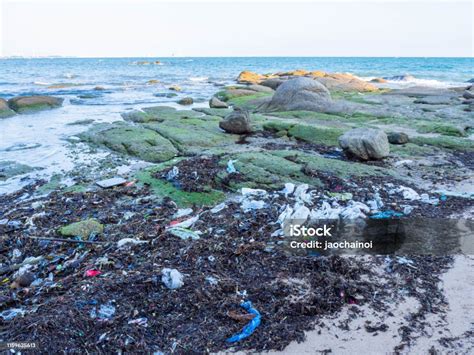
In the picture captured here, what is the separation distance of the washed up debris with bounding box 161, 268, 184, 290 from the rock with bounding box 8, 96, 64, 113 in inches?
725

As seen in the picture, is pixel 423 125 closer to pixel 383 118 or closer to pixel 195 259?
pixel 383 118

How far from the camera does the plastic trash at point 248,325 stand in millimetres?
3771

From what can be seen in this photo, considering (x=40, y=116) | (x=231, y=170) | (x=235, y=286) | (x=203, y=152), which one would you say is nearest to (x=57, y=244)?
(x=235, y=286)

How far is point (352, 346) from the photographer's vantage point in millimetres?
3695

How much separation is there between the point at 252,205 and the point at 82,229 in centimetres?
271

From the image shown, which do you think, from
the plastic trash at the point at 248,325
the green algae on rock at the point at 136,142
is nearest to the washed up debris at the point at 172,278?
the plastic trash at the point at 248,325

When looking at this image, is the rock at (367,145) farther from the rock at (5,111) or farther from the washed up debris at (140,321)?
the rock at (5,111)

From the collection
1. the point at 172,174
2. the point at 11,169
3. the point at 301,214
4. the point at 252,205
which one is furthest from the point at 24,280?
the point at 11,169

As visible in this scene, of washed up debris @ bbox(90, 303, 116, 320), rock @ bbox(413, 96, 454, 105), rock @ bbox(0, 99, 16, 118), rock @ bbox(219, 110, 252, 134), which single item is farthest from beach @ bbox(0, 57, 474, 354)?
rock @ bbox(413, 96, 454, 105)

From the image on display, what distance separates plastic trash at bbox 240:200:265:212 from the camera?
682cm

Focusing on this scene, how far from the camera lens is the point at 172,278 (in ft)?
15.0

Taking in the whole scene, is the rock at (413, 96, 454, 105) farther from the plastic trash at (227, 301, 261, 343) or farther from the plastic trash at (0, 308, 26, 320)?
the plastic trash at (0, 308, 26, 320)

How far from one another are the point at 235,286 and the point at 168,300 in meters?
0.75

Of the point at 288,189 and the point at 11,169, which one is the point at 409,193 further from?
the point at 11,169
